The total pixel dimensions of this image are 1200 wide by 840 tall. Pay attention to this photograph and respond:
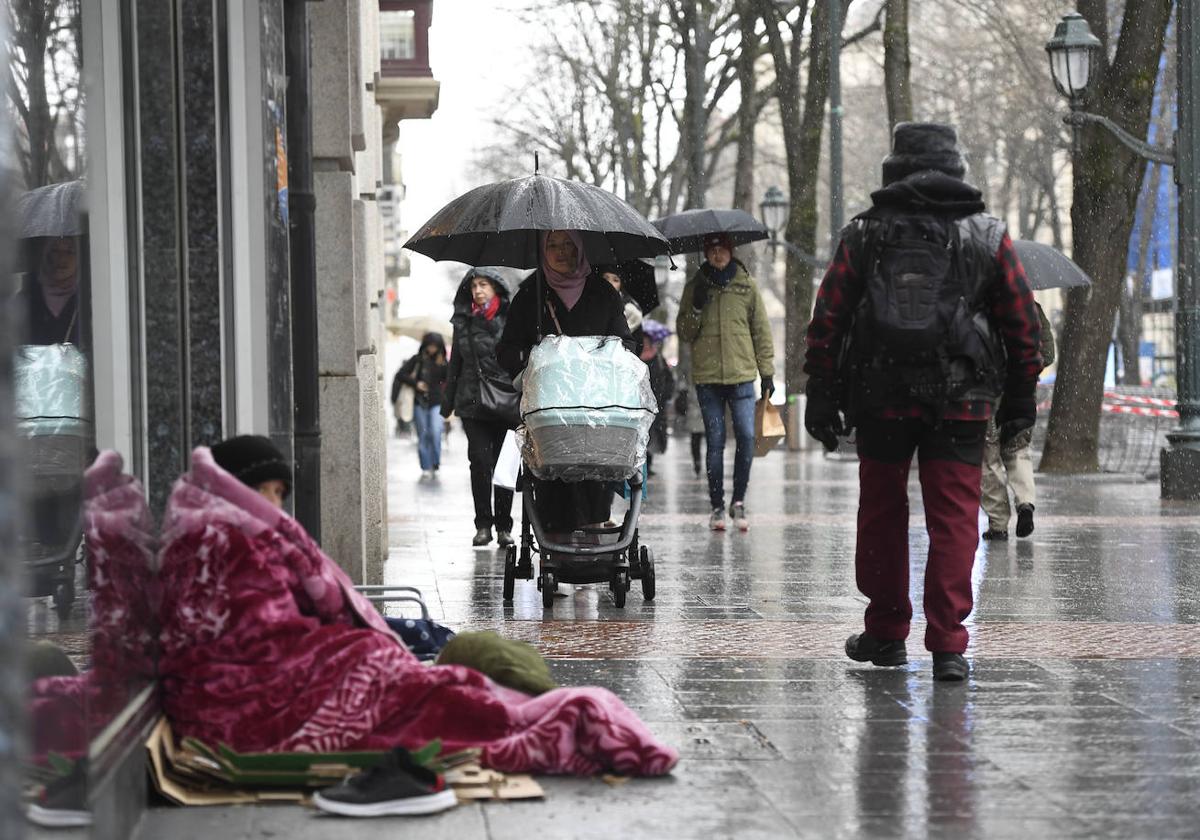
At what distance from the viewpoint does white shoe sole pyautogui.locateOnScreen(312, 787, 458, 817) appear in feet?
16.0

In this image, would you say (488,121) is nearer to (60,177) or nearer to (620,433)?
(620,433)

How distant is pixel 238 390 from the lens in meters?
6.75

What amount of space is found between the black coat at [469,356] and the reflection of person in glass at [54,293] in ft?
27.1

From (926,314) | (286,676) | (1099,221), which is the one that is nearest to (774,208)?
(1099,221)

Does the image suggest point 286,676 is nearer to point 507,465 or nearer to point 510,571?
point 510,571

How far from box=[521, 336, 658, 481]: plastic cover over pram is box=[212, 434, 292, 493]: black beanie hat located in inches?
140

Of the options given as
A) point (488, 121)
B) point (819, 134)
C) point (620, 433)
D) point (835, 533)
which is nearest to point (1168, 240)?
point (488, 121)

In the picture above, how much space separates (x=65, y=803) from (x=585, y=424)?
17.6ft

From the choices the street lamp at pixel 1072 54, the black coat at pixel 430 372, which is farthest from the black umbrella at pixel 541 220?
the black coat at pixel 430 372

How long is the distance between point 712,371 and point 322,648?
8847mm

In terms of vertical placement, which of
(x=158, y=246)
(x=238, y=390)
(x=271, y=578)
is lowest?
(x=271, y=578)

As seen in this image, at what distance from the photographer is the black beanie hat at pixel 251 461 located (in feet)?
17.7

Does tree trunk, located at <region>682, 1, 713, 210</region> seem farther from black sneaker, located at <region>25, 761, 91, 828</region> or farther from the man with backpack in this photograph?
black sneaker, located at <region>25, 761, 91, 828</region>

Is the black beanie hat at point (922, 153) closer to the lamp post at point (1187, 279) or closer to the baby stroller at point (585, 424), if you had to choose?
the baby stroller at point (585, 424)
